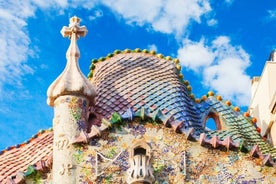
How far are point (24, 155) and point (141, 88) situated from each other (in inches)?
77.7

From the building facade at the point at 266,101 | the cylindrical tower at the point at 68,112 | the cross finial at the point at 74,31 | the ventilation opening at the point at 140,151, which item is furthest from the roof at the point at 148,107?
the building facade at the point at 266,101

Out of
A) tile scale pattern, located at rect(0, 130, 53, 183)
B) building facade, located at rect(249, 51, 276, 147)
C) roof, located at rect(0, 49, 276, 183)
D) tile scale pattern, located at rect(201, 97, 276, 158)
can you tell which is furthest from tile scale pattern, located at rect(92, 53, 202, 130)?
building facade, located at rect(249, 51, 276, 147)

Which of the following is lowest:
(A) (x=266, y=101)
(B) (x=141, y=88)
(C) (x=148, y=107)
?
(C) (x=148, y=107)

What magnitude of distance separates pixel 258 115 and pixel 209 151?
4.19 metres

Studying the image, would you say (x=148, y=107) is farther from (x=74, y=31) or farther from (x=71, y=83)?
(x=74, y=31)

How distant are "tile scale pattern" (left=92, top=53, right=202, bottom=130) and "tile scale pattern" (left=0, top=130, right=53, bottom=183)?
95cm

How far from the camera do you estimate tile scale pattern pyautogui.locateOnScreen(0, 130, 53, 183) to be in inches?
434

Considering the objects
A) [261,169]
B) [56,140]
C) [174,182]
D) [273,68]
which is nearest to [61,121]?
[56,140]

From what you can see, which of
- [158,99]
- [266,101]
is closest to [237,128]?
[158,99]

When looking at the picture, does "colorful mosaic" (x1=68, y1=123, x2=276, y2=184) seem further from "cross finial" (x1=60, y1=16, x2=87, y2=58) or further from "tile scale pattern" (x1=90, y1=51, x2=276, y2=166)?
"cross finial" (x1=60, y1=16, x2=87, y2=58)

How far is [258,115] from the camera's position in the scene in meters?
14.3

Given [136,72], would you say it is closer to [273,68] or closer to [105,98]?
[105,98]

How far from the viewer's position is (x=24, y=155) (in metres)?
11.5

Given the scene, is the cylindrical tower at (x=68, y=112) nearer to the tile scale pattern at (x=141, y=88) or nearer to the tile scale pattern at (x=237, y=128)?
the tile scale pattern at (x=141, y=88)
